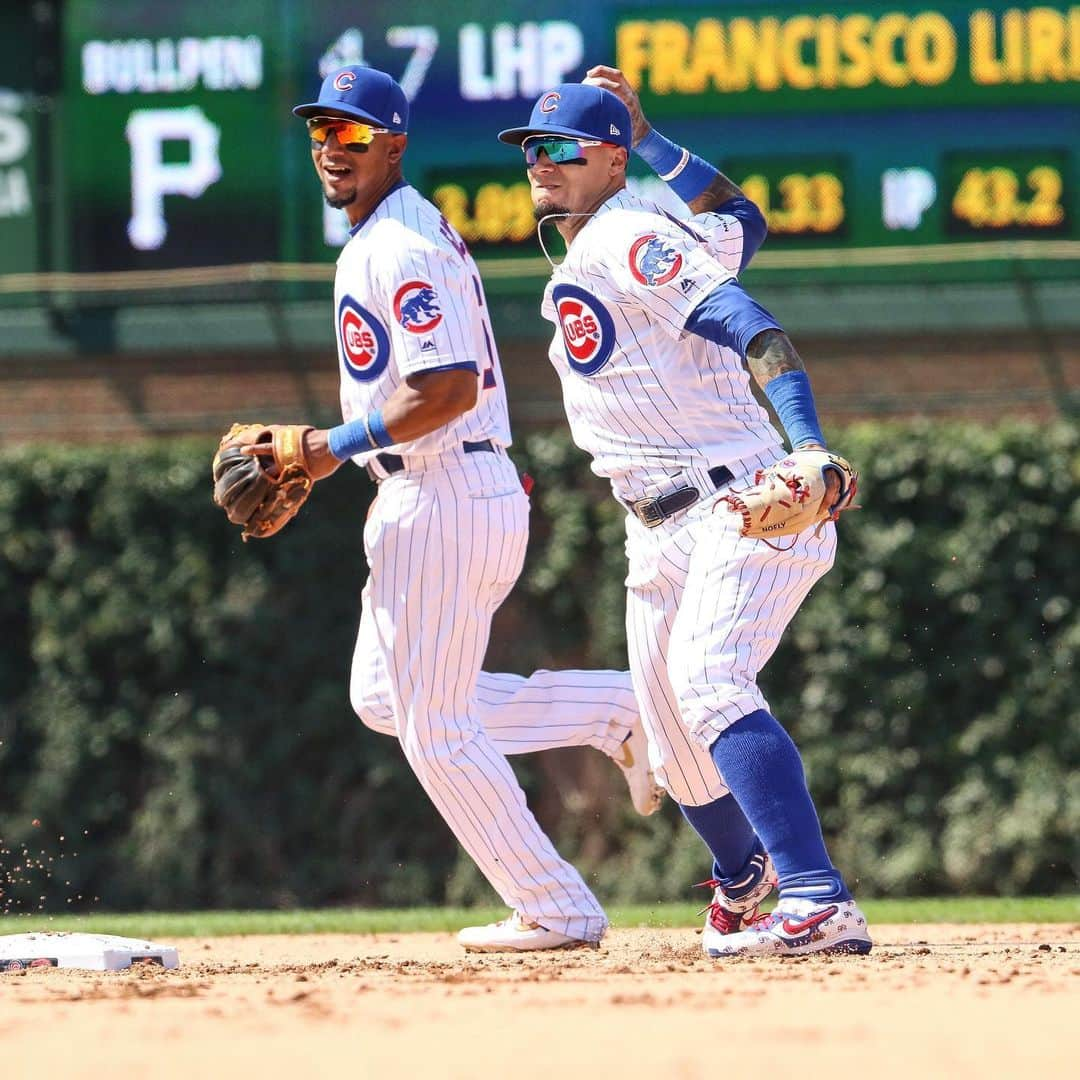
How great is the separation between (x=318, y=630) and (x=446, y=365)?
14.2ft

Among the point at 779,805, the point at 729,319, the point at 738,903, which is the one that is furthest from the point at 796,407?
the point at 738,903

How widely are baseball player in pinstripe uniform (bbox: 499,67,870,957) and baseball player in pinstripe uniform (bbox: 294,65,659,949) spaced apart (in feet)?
0.84

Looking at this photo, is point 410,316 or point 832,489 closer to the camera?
point 832,489

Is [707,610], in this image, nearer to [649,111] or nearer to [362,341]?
[362,341]

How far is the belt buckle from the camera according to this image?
434cm

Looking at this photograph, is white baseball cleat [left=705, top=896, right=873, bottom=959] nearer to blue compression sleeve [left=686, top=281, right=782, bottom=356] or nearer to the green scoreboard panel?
blue compression sleeve [left=686, top=281, right=782, bottom=356]

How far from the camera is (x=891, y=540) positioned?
798 cm

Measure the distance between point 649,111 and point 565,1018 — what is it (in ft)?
21.0

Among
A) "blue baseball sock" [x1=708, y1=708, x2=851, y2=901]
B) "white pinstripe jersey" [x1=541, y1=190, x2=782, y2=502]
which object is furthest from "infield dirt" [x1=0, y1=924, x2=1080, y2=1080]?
"white pinstripe jersey" [x1=541, y1=190, x2=782, y2=502]

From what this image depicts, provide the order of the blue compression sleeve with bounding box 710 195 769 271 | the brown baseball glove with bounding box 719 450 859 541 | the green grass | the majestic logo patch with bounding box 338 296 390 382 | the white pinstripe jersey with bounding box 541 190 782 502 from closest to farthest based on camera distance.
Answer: the brown baseball glove with bounding box 719 450 859 541 < the white pinstripe jersey with bounding box 541 190 782 502 < the majestic logo patch with bounding box 338 296 390 382 < the blue compression sleeve with bounding box 710 195 769 271 < the green grass

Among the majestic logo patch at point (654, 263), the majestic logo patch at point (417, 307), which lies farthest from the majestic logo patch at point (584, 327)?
the majestic logo patch at point (417, 307)

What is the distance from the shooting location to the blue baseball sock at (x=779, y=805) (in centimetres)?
404

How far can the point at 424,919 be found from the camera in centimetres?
655

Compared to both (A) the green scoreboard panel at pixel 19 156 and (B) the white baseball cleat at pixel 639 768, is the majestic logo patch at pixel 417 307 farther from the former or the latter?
(A) the green scoreboard panel at pixel 19 156
